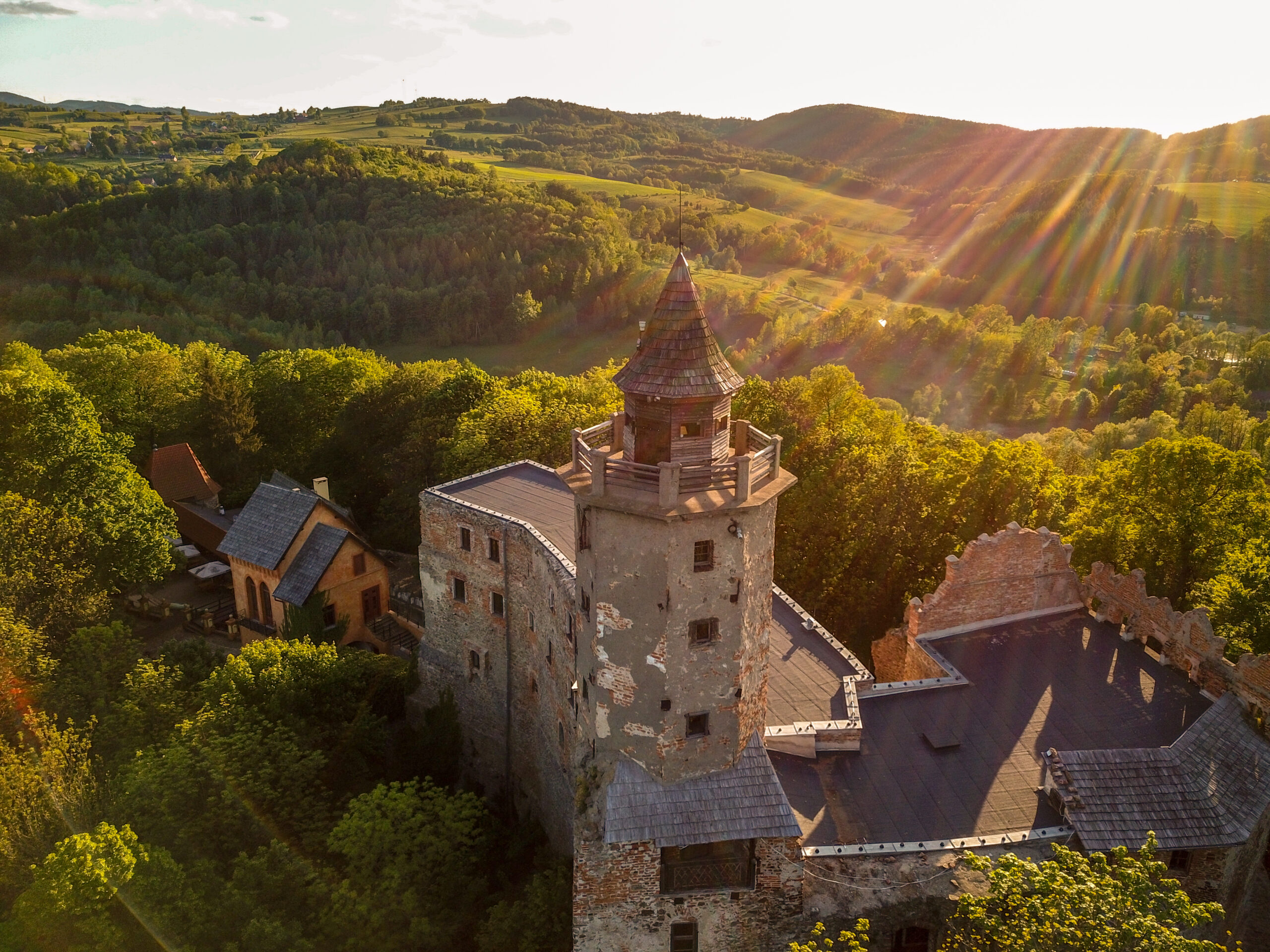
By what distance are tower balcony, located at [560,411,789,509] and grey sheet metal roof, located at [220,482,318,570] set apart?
27.2m

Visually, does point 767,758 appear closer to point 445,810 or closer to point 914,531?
point 445,810

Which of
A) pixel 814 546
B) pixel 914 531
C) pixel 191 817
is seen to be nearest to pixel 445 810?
pixel 191 817

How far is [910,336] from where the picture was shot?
103062mm

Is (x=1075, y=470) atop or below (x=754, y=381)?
below

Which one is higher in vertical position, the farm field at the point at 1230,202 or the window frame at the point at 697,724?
the farm field at the point at 1230,202

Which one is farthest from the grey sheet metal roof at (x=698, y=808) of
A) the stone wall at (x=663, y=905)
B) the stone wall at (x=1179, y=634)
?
the stone wall at (x=1179, y=634)

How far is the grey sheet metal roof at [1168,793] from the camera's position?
77.6 feet

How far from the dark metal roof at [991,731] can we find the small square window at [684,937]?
4.08 metres

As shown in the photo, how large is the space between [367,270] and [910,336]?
2546 inches

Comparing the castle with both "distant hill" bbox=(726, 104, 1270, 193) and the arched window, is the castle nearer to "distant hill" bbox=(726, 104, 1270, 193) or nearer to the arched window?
the arched window

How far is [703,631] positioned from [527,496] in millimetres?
17833

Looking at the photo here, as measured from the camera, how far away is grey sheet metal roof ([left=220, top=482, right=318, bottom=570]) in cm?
4366

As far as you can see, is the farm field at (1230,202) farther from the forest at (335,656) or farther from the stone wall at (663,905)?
the stone wall at (663,905)

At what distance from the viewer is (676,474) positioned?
1967 cm
